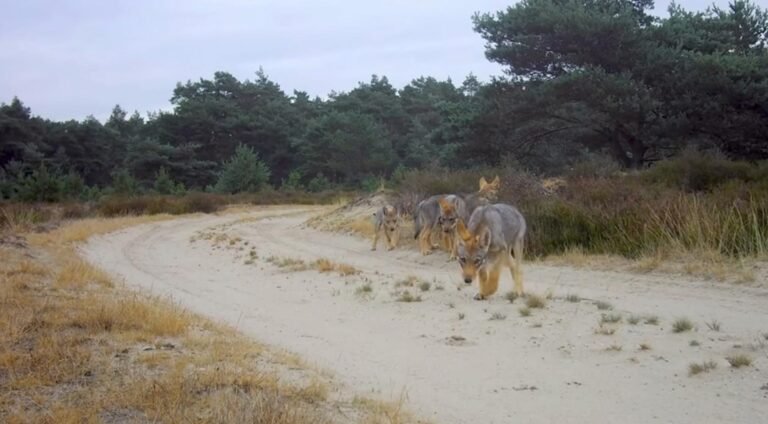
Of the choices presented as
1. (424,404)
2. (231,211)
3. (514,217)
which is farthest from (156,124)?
(424,404)

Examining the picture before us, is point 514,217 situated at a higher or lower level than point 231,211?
higher

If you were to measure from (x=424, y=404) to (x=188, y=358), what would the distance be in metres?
2.49

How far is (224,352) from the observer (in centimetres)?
779

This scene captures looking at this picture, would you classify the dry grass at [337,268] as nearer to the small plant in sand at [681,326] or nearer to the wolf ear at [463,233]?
the wolf ear at [463,233]

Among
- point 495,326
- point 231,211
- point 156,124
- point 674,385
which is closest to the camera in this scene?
point 674,385

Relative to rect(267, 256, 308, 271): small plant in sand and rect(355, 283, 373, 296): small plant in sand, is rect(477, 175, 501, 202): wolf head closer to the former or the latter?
rect(267, 256, 308, 271): small plant in sand

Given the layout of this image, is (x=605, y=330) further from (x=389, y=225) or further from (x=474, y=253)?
(x=389, y=225)

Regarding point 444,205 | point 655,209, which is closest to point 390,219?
point 444,205

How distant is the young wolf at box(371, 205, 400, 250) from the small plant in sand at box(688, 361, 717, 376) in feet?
43.7

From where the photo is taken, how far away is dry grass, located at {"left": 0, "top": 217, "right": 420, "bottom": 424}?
5680 millimetres

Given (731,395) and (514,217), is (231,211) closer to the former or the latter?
(514,217)

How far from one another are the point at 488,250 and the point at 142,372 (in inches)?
241

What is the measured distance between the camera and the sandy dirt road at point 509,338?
6.60 metres

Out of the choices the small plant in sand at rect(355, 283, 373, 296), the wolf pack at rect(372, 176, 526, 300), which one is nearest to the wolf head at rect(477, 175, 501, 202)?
the wolf pack at rect(372, 176, 526, 300)
